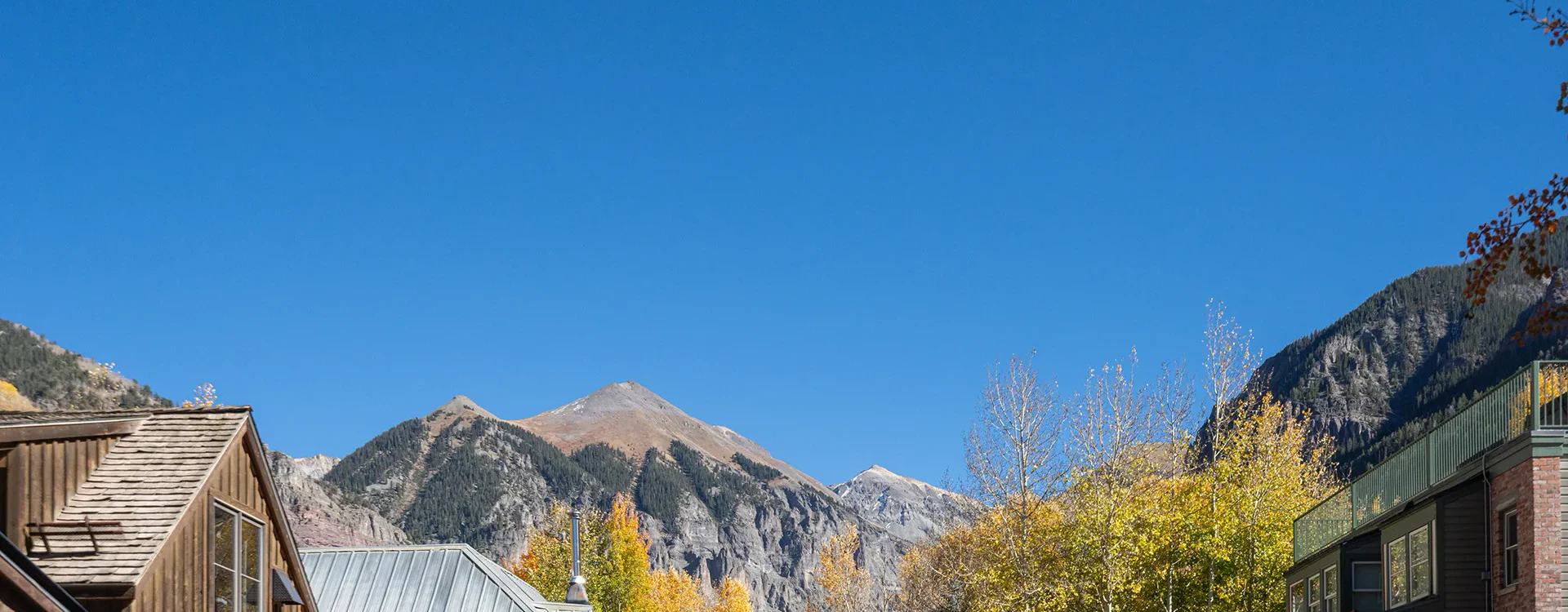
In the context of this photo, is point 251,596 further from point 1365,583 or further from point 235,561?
point 1365,583

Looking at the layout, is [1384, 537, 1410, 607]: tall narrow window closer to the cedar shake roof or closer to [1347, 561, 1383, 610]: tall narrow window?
[1347, 561, 1383, 610]: tall narrow window

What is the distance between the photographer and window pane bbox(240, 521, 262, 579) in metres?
20.6

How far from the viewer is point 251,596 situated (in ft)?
68.6

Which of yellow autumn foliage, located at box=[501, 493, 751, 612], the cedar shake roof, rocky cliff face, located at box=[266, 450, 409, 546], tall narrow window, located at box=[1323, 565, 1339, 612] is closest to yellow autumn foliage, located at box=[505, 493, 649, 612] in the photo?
yellow autumn foliage, located at box=[501, 493, 751, 612]

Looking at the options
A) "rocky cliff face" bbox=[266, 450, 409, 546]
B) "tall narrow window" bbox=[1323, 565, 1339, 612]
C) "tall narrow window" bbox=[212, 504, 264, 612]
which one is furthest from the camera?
"rocky cliff face" bbox=[266, 450, 409, 546]

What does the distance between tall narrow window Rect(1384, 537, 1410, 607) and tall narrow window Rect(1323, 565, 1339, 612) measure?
3498 millimetres

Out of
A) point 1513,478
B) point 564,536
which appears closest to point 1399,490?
point 1513,478

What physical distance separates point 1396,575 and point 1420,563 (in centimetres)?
189

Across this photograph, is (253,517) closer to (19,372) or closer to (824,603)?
(824,603)

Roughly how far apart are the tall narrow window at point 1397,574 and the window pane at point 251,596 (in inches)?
815

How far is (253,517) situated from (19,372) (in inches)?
3497

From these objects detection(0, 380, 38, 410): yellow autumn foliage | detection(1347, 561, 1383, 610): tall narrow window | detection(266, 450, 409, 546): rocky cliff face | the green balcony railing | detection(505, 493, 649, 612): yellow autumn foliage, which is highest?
detection(266, 450, 409, 546): rocky cliff face

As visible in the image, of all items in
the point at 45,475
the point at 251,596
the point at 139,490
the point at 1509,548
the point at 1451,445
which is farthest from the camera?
the point at 1451,445

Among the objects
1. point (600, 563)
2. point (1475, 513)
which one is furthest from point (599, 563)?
point (1475, 513)
